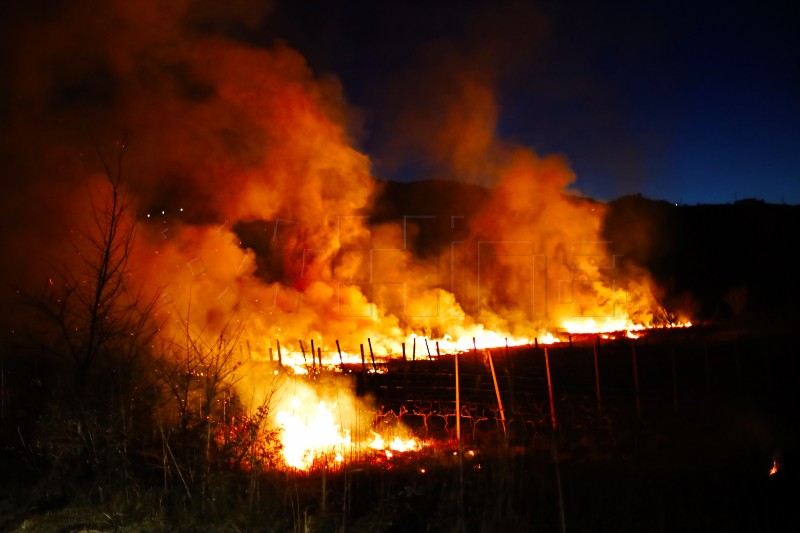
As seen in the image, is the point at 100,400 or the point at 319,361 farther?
the point at 319,361

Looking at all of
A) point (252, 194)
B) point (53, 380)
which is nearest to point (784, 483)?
point (53, 380)

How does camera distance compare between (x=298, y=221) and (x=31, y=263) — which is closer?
(x=31, y=263)

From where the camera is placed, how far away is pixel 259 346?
19.3m

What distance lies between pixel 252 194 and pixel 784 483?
58.6ft

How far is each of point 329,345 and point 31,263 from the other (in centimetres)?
1005

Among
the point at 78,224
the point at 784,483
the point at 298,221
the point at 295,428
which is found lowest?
the point at 784,483

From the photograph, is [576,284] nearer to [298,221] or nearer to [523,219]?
[523,219]

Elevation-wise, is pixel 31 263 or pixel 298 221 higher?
pixel 298 221

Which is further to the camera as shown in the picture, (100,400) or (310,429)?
(310,429)

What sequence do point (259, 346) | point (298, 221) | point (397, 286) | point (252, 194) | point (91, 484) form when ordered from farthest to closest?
point (397, 286) < point (298, 221) < point (252, 194) < point (259, 346) < point (91, 484)

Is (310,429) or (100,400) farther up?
(100,400)

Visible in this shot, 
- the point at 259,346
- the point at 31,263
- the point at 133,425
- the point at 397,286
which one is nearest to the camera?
the point at 133,425

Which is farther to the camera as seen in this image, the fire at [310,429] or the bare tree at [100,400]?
the fire at [310,429]

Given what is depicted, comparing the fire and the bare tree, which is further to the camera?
the fire
